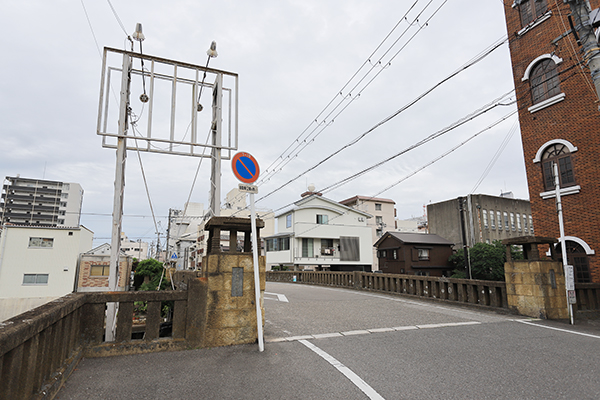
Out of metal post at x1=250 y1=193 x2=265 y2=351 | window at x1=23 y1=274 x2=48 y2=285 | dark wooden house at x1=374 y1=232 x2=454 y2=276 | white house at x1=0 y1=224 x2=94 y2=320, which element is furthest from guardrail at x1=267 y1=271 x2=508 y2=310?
window at x1=23 y1=274 x2=48 y2=285

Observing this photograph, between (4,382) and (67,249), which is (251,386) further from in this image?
(67,249)

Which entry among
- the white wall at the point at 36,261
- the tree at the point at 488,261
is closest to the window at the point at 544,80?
the tree at the point at 488,261

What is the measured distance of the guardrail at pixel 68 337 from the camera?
2604 mm

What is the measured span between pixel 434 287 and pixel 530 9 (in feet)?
40.6

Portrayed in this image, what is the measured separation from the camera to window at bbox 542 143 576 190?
40.8 feet

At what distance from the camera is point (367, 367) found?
4492 mm

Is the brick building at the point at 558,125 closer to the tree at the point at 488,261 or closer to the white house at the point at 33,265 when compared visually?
the tree at the point at 488,261

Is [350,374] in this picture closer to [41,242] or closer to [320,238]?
[320,238]

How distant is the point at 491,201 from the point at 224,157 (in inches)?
1817

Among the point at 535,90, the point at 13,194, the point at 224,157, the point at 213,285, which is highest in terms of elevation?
the point at 13,194

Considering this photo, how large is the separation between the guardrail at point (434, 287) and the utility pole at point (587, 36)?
19.5 ft

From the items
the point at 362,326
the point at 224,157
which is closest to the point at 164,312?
the point at 224,157

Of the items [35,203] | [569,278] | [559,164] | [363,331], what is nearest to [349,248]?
[559,164]

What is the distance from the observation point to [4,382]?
2.42 meters
